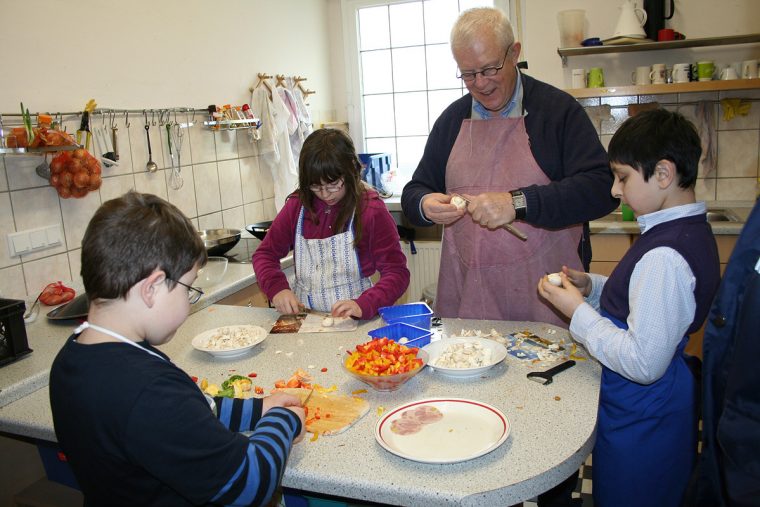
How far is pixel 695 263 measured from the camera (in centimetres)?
132

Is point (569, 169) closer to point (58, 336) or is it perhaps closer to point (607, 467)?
→ point (607, 467)

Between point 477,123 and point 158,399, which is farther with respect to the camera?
point 477,123

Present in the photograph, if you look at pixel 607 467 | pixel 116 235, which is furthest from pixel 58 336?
pixel 607 467

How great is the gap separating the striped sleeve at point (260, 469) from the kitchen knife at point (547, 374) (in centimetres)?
60

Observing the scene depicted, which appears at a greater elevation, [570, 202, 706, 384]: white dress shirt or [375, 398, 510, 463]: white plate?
[570, 202, 706, 384]: white dress shirt

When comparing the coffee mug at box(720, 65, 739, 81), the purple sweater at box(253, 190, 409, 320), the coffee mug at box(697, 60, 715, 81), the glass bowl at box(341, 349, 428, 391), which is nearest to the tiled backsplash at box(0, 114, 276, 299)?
the purple sweater at box(253, 190, 409, 320)

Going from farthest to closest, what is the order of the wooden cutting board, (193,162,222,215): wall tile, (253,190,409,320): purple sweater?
1. (193,162,222,215): wall tile
2. (253,190,409,320): purple sweater
3. the wooden cutting board

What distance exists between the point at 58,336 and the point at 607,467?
5.49 feet

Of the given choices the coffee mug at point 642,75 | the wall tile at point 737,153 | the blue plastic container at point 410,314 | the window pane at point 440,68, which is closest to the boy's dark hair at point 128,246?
the blue plastic container at point 410,314

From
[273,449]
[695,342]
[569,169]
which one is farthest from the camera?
[695,342]

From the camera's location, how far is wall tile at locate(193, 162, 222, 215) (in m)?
3.12

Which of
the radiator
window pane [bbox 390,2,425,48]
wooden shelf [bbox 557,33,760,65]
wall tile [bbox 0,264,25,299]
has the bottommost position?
the radiator

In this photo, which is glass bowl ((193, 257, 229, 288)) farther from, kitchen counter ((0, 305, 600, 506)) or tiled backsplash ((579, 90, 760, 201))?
tiled backsplash ((579, 90, 760, 201))

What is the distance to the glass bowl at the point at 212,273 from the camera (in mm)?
2533
